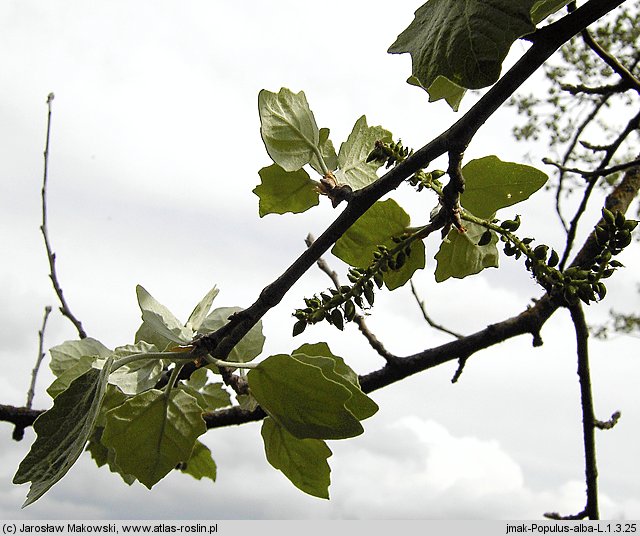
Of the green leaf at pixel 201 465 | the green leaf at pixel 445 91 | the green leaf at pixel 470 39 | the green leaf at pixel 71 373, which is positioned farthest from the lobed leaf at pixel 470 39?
the green leaf at pixel 201 465

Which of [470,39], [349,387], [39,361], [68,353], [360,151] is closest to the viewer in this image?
[470,39]

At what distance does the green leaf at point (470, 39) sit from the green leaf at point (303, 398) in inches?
8.6

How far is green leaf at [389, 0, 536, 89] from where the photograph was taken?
0.36 meters

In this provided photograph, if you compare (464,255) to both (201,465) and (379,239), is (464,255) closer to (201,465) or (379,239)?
(379,239)

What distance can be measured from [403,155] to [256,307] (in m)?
0.17

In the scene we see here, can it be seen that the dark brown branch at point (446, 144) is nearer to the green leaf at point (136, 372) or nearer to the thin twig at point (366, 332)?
the green leaf at point (136, 372)

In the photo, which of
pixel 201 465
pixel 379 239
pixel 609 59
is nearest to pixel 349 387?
pixel 379 239

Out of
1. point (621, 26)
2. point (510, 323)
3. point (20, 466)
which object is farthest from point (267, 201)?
point (621, 26)

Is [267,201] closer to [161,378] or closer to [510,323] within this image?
[161,378]

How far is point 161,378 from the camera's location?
0.60m

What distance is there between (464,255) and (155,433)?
0.33 metres

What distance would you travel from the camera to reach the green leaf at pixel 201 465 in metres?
0.91

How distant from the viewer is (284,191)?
0.59 metres

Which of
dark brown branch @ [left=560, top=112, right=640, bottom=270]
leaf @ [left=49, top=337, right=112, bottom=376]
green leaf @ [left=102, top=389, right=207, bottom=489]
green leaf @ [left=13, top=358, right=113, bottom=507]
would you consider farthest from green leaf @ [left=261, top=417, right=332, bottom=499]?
dark brown branch @ [left=560, top=112, right=640, bottom=270]
